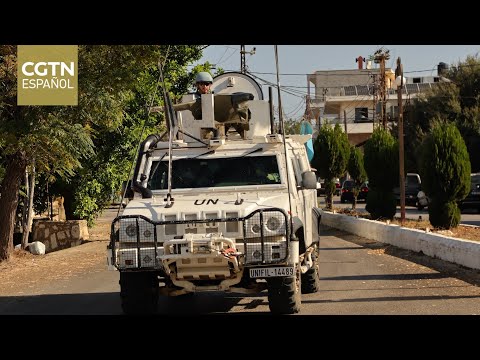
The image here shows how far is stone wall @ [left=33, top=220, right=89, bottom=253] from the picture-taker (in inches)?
990

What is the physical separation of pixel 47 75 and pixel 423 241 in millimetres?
8111

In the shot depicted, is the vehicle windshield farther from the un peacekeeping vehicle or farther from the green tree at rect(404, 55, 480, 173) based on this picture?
the green tree at rect(404, 55, 480, 173)

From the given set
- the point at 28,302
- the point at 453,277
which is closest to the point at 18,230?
the point at 28,302

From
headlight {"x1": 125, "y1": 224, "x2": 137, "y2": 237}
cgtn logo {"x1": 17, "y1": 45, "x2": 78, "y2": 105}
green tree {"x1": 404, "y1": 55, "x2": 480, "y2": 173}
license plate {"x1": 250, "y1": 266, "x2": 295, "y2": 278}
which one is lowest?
license plate {"x1": 250, "y1": 266, "x2": 295, "y2": 278}

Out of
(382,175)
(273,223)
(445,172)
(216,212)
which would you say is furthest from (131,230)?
(382,175)

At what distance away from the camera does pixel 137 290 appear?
9.84 meters

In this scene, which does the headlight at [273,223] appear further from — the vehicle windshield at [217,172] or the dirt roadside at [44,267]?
the dirt roadside at [44,267]

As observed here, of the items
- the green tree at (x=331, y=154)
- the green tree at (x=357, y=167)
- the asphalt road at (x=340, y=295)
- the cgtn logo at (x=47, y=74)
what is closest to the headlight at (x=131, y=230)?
the asphalt road at (x=340, y=295)

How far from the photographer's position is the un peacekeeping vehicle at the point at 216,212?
9.40 meters

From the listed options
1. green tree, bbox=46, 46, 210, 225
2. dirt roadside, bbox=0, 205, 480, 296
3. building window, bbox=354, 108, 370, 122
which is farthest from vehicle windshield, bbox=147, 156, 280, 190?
building window, bbox=354, 108, 370, 122

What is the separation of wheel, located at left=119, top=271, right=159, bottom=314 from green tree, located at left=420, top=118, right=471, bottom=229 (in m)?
12.5
